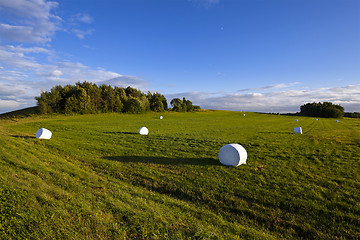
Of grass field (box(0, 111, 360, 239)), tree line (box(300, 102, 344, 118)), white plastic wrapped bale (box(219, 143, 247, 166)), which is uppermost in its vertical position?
tree line (box(300, 102, 344, 118))

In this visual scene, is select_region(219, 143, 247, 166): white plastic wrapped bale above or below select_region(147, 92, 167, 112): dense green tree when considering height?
below

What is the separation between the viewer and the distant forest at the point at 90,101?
64900 millimetres

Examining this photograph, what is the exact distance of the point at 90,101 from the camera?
7231 cm

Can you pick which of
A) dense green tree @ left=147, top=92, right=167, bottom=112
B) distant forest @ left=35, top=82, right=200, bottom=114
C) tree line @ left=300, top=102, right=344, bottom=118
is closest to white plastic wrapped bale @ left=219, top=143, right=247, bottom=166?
distant forest @ left=35, top=82, right=200, bottom=114

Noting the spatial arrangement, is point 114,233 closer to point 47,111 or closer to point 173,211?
point 173,211

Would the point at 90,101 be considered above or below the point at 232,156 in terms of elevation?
above

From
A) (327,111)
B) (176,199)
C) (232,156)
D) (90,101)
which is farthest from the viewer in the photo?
(327,111)

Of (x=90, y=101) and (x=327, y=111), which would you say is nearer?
(x=90, y=101)

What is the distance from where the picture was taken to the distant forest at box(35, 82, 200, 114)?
213 feet

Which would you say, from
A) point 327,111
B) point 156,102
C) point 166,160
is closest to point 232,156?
point 166,160

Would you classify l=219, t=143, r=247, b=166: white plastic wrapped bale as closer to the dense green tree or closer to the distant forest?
the distant forest

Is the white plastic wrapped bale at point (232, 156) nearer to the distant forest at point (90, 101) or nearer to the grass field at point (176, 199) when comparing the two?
the grass field at point (176, 199)

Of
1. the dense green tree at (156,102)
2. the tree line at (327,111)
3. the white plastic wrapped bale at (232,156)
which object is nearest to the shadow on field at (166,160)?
the white plastic wrapped bale at (232,156)

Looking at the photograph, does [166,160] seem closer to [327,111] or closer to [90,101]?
[90,101]
